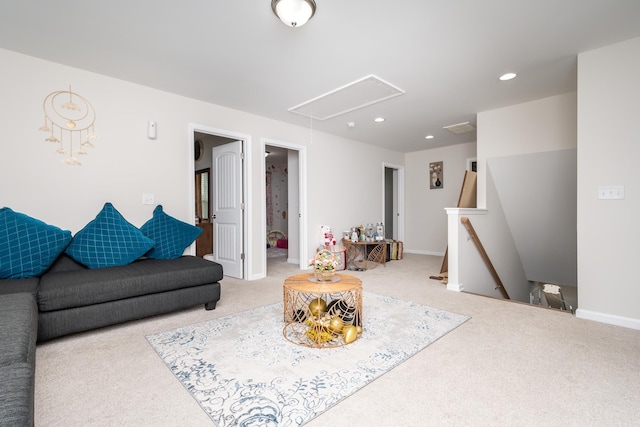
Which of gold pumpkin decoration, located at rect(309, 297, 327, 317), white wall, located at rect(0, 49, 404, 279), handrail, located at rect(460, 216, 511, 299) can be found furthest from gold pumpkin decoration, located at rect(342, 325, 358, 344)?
white wall, located at rect(0, 49, 404, 279)

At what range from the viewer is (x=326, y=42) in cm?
241

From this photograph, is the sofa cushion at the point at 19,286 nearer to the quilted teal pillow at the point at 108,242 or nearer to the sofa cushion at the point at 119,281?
the sofa cushion at the point at 119,281

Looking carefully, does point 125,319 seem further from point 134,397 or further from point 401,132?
point 401,132

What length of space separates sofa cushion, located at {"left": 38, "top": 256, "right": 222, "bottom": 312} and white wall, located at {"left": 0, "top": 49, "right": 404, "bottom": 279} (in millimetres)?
708

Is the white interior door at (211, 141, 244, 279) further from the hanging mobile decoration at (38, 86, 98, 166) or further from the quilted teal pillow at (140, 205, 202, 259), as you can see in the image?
the hanging mobile decoration at (38, 86, 98, 166)

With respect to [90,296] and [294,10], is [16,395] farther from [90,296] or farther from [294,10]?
[294,10]

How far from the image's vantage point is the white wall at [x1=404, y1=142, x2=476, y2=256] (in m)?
6.19

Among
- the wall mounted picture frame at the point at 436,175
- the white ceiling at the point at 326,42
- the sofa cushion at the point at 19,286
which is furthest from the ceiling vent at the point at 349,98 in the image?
the wall mounted picture frame at the point at 436,175

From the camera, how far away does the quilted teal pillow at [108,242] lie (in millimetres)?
2691

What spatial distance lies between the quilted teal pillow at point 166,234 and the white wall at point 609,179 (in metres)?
4.01

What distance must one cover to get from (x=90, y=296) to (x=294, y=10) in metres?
2.56

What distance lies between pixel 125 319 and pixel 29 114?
2056 mm

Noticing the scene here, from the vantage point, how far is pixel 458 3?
196cm

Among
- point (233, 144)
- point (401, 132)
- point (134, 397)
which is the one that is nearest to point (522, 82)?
point (401, 132)
